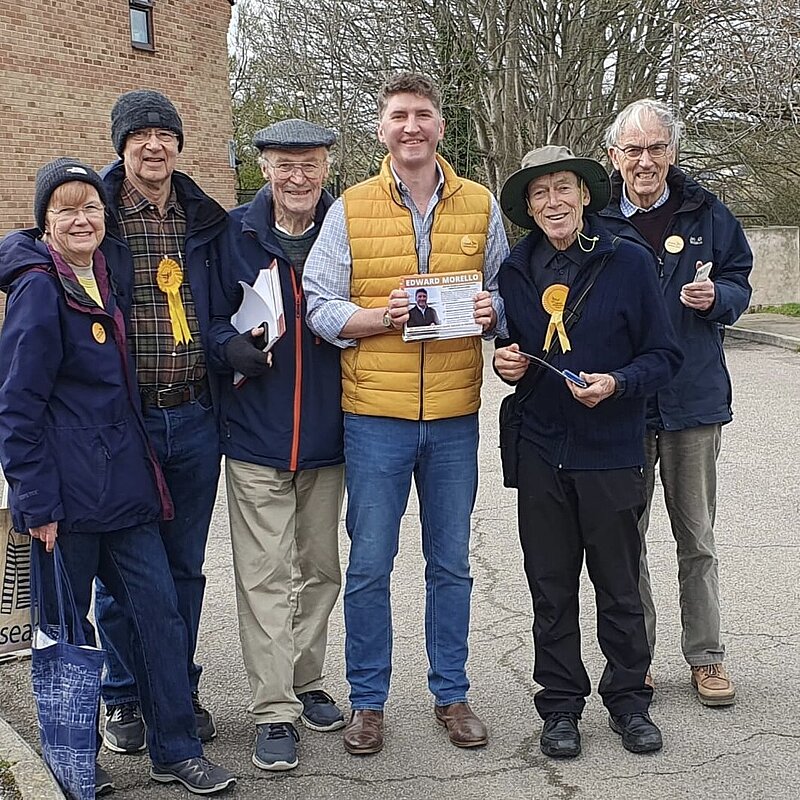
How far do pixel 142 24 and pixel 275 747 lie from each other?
15649 millimetres

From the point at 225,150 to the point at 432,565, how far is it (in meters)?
16.3

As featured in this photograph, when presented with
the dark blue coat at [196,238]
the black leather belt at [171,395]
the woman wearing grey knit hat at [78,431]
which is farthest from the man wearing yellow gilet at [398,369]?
the woman wearing grey knit hat at [78,431]

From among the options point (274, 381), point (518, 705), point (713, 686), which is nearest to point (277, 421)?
point (274, 381)

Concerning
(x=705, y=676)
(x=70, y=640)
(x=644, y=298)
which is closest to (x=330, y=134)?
(x=644, y=298)

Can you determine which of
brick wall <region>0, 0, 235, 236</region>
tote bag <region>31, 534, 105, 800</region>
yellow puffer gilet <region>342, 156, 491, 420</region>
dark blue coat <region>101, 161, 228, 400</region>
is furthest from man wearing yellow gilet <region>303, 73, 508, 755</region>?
brick wall <region>0, 0, 235, 236</region>

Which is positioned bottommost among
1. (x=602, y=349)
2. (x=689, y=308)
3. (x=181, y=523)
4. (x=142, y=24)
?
(x=181, y=523)

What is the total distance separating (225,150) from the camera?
63.9 feet

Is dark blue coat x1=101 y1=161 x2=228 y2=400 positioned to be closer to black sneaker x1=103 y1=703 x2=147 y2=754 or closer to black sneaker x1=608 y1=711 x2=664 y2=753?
black sneaker x1=103 y1=703 x2=147 y2=754

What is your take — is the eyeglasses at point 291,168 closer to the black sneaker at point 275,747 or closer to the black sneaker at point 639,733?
the black sneaker at point 275,747

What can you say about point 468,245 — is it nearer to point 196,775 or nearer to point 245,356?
point 245,356

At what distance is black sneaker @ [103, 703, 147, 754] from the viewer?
4156 mm

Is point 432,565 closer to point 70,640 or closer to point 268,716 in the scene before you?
point 268,716

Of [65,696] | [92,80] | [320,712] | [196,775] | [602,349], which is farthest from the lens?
[92,80]

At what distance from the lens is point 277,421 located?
4051mm
